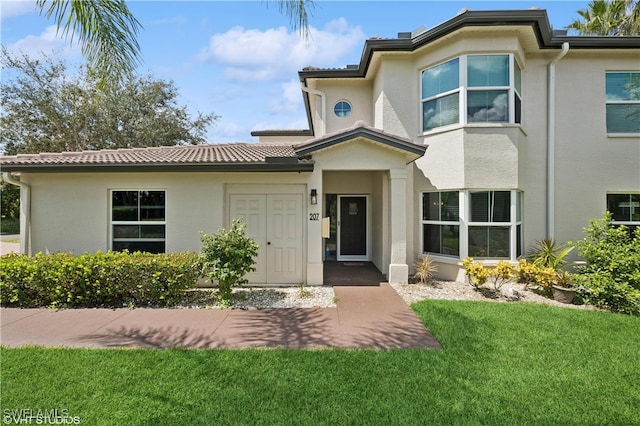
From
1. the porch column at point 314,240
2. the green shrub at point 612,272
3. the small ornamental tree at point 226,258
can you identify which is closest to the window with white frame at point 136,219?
the small ornamental tree at point 226,258

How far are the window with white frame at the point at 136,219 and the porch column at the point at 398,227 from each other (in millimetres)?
7359

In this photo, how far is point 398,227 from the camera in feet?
31.6

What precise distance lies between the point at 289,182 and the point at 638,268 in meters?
9.45

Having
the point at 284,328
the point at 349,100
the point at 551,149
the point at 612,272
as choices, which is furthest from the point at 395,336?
the point at 349,100

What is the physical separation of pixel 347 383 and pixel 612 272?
25.6 feet

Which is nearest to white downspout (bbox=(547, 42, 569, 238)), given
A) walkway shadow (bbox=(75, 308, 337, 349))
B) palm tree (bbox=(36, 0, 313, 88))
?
walkway shadow (bbox=(75, 308, 337, 349))

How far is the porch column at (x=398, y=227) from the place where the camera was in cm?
961

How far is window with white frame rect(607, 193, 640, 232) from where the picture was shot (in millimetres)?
10594

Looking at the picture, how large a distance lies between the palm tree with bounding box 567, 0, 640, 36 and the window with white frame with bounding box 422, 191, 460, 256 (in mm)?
15219

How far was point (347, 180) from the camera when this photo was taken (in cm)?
1352

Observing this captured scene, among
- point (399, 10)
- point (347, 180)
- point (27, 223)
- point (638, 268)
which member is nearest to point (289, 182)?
point (347, 180)

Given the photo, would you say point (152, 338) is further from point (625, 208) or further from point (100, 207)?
point (625, 208)

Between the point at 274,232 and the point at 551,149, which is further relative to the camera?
the point at 551,149

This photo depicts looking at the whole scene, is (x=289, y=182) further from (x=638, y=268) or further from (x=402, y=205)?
(x=638, y=268)
